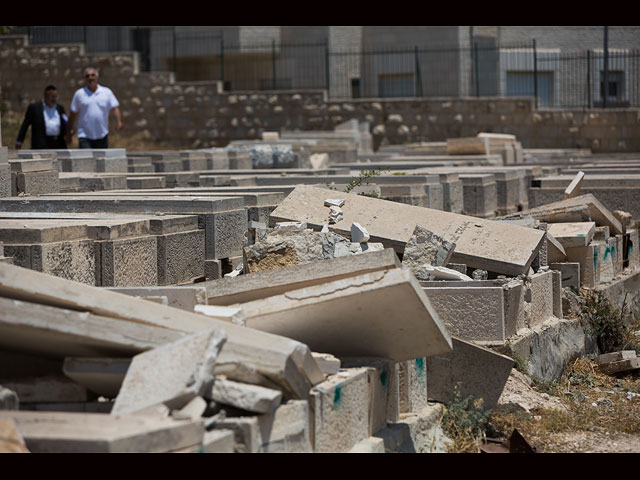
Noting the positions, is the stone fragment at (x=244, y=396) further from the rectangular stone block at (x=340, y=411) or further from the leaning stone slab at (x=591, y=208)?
the leaning stone slab at (x=591, y=208)

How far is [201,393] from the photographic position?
3887mm

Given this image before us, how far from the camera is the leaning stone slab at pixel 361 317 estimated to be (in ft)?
15.4

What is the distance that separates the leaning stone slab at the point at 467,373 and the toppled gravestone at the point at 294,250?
87 cm

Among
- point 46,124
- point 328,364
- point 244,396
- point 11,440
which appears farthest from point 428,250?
point 46,124

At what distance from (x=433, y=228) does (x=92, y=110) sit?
24.3 ft

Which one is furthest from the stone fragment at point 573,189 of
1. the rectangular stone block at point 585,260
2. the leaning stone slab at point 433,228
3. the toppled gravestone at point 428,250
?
the toppled gravestone at point 428,250

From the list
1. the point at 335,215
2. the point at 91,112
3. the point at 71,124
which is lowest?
the point at 335,215

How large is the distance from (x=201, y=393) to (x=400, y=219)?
3.77 m

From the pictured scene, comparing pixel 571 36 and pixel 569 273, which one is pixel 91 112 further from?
pixel 571 36

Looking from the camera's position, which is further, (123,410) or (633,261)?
(633,261)

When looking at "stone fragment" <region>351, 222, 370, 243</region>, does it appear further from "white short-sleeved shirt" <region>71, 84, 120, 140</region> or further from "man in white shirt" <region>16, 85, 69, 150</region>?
"man in white shirt" <region>16, 85, 69, 150</region>

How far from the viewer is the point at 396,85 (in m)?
30.8
